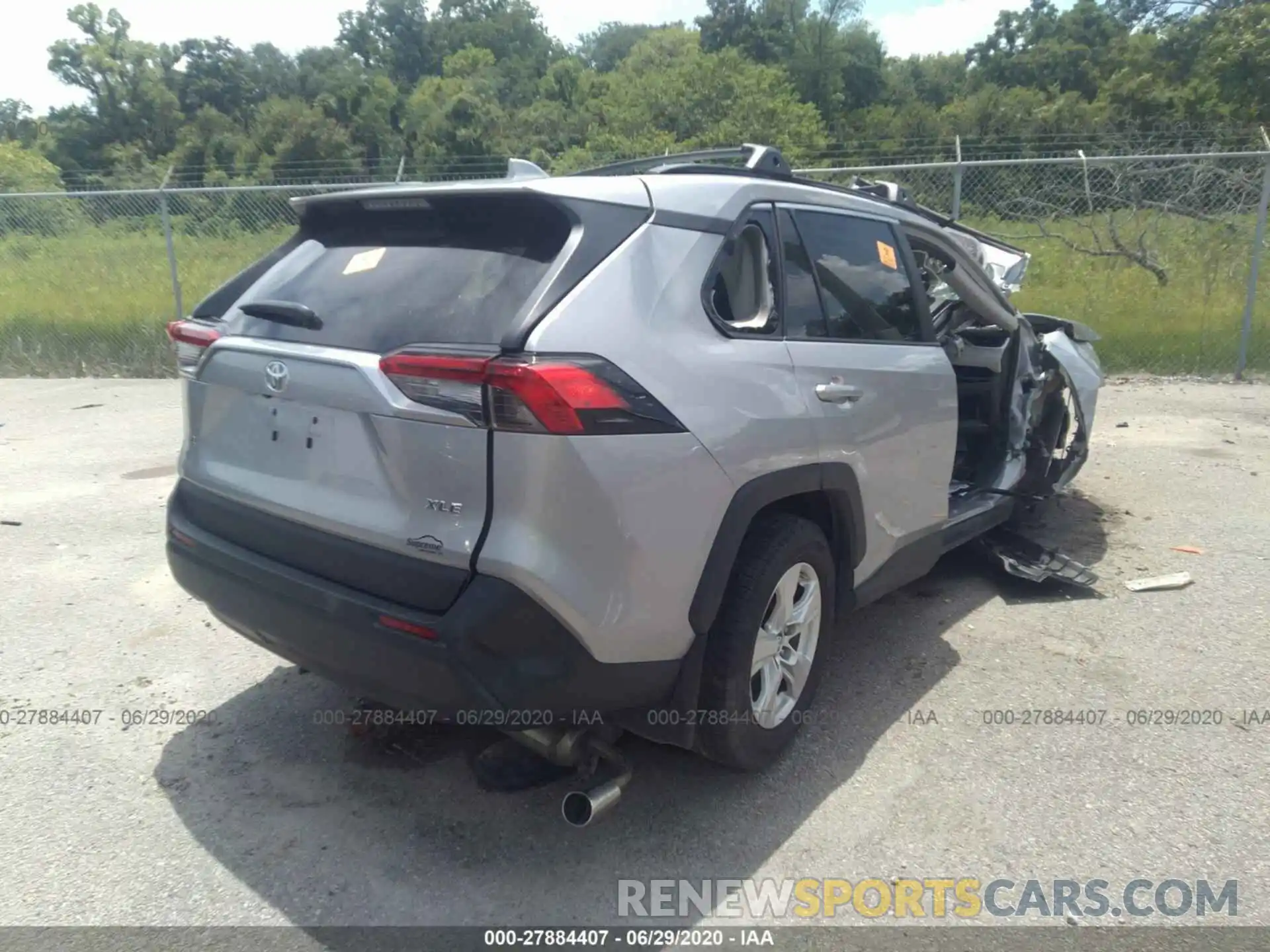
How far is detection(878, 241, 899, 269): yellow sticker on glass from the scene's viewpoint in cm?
387

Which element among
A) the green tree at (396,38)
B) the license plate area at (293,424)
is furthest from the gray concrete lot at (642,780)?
the green tree at (396,38)

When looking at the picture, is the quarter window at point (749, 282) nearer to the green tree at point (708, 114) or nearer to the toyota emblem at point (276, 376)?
the toyota emblem at point (276, 376)

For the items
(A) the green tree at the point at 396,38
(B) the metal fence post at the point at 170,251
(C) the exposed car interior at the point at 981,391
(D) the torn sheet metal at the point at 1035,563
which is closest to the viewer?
(D) the torn sheet metal at the point at 1035,563

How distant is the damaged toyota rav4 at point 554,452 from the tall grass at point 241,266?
844 centimetres

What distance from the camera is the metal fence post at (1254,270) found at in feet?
29.8

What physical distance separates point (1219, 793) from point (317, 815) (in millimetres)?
2909

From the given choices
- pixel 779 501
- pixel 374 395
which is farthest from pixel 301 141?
pixel 374 395

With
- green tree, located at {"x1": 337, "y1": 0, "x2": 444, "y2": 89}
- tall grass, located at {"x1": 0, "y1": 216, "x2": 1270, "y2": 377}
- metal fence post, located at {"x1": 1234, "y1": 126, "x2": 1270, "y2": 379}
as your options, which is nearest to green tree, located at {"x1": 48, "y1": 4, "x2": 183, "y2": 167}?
green tree, located at {"x1": 337, "y1": 0, "x2": 444, "y2": 89}

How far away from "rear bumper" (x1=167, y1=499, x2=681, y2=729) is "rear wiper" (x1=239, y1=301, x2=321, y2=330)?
70 centimetres

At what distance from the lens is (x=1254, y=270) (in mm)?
9422

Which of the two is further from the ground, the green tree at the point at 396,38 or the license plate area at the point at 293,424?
the green tree at the point at 396,38

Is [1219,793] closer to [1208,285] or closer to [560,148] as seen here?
[1208,285]

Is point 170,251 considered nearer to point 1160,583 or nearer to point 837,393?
point 837,393

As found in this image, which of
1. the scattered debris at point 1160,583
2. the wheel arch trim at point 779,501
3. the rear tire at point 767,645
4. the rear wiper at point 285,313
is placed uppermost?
the rear wiper at point 285,313
